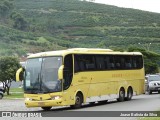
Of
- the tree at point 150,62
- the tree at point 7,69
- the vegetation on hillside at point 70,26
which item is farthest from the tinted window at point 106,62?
the vegetation on hillside at point 70,26

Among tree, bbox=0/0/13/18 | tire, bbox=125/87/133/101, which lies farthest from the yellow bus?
tree, bbox=0/0/13/18

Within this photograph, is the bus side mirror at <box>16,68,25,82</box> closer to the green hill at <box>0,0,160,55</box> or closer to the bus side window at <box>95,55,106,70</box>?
the bus side window at <box>95,55,106,70</box>

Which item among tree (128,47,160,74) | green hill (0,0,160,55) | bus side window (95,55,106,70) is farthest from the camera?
green hill (0,0,160,55)

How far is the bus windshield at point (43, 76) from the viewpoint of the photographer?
73.3 ft

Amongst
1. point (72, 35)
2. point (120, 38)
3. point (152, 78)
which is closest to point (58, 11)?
point (72, 35)

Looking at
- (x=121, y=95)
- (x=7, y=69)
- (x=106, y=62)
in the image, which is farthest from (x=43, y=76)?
(x=7, y=69)

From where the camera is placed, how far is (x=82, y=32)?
377ft

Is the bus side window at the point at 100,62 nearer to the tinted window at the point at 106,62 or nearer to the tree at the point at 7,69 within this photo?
the tinted window at the point at 106,62

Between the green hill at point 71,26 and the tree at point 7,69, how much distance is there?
41.4m

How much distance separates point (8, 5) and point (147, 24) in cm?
4260

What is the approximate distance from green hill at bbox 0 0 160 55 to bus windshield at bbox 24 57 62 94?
212 feet

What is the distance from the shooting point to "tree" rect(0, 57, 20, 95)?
151 ft

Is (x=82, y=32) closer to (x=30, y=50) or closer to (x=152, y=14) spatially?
(x=30, y=50)

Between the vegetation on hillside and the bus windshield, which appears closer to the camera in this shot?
the bus windshield
